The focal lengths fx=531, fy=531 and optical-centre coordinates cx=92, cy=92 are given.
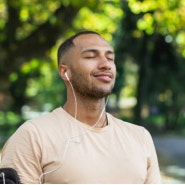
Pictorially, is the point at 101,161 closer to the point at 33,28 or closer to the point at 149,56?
the point at 33,28

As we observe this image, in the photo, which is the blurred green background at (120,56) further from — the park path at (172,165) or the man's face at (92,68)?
the man's face at (92,68)

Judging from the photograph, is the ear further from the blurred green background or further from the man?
the blurred green background

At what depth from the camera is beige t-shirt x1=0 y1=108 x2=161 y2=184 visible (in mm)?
1895

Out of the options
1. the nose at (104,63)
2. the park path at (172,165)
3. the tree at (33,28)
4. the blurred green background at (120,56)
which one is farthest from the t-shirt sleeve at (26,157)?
the park path at (172,165)

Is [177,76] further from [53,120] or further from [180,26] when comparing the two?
[53,120]

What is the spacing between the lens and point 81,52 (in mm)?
2104

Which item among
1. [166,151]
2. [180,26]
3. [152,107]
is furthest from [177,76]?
[180,26]

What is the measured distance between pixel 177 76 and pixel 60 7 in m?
17.7

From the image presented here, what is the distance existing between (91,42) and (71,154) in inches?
19.0

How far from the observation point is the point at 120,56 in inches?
1105

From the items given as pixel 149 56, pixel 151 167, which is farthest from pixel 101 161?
pixel 149 56

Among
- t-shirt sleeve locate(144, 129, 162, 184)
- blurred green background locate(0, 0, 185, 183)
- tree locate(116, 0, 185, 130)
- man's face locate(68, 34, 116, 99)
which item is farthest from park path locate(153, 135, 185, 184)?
man's face locate(68, 34, 116, 99)

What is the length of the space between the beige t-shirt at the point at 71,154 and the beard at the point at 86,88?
118 millimetres

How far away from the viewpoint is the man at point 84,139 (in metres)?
1.90
